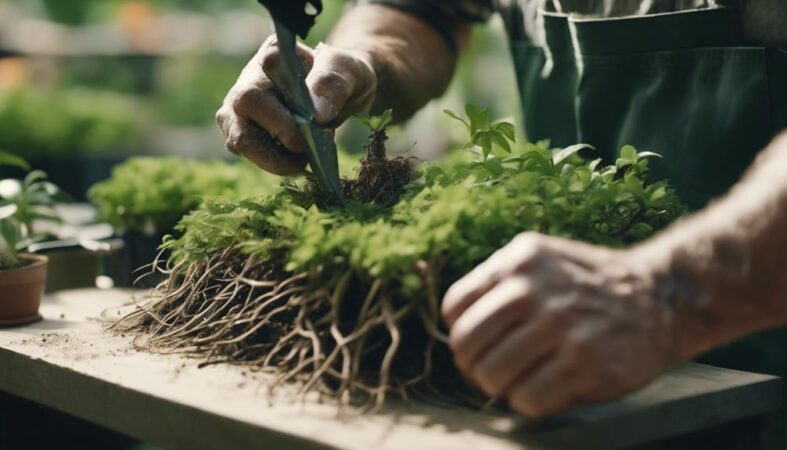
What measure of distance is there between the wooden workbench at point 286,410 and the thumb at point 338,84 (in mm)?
448

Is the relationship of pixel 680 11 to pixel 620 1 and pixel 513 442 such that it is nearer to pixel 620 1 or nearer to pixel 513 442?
pixel 620 1

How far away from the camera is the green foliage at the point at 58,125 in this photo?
5.69m

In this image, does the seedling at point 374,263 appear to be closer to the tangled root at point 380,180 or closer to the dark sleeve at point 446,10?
the tangled root at point 380,180

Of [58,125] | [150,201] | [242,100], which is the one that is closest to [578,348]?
[242,100]

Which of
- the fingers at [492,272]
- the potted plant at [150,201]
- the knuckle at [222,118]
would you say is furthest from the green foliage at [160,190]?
the fingers at [492,272]

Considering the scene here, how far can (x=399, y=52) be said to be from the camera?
197cm

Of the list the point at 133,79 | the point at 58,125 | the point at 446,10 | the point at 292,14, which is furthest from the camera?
the point at 133,79

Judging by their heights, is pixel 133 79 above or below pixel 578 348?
below

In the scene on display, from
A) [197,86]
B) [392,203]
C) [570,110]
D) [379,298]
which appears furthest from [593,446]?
[197,86]

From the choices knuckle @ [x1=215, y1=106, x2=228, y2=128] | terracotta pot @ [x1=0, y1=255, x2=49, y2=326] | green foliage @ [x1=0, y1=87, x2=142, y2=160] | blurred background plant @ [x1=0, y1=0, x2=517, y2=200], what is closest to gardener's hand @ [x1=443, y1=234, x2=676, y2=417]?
knuckle @ [x1=215, y1=106, x2=228, y2=128]

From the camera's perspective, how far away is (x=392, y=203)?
136cm

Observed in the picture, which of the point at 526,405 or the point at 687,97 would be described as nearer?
the point at 526,405

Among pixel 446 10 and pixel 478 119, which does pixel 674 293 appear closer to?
pixel 478 119

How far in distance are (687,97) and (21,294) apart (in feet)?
3.74
